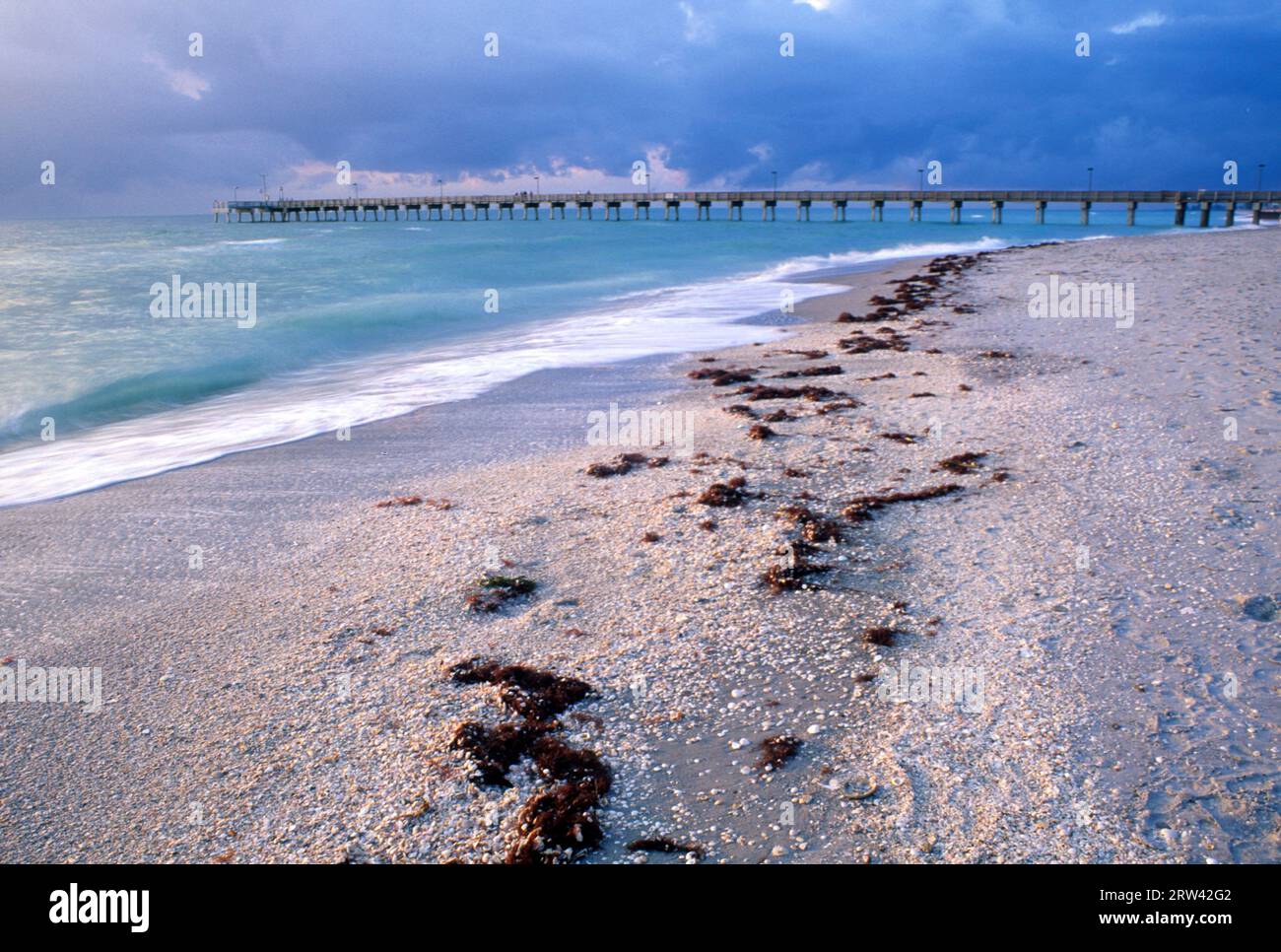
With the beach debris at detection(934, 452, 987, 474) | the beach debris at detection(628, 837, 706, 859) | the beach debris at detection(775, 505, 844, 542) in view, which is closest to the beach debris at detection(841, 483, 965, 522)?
the beach debris at detection(775, 505, 844, 542)

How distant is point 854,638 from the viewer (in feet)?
11.7

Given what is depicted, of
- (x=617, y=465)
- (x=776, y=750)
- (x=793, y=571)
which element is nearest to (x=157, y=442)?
(x=617, y=465)

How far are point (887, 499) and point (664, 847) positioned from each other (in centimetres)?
314

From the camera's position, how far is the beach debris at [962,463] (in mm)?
5559

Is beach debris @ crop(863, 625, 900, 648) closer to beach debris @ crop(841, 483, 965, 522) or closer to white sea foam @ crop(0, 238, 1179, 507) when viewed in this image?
beach debris @ crop(841, 483, 965, 522)

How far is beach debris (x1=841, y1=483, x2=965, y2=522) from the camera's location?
4887mm

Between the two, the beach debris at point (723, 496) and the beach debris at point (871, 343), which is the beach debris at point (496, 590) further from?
the beach debris at point (871, 343)

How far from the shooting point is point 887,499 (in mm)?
5117

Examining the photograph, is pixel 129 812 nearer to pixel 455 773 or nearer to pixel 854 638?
pixel 455 773

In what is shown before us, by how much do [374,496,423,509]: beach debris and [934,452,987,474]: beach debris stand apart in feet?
11.0
